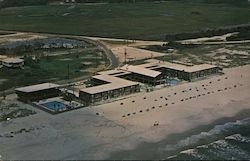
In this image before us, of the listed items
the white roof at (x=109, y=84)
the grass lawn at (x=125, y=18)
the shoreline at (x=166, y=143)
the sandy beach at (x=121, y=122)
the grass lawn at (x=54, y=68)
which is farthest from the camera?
the grass lawn at (x=125, y=18)

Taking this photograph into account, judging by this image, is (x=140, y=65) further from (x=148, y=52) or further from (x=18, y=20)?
(x=18, y=20)

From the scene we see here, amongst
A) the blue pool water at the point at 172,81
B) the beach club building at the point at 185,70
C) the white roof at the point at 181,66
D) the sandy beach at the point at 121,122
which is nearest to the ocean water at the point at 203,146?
the sandy beach at the point at 121,122

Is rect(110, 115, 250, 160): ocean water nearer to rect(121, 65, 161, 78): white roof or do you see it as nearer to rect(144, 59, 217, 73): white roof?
rect(121, 65, 161, 78): white roof

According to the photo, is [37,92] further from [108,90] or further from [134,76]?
[134,76]

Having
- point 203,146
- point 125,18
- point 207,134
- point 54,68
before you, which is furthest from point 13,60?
point 125,18

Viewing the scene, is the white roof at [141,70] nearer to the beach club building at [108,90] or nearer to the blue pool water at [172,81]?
the blue pool water at [172,81]
